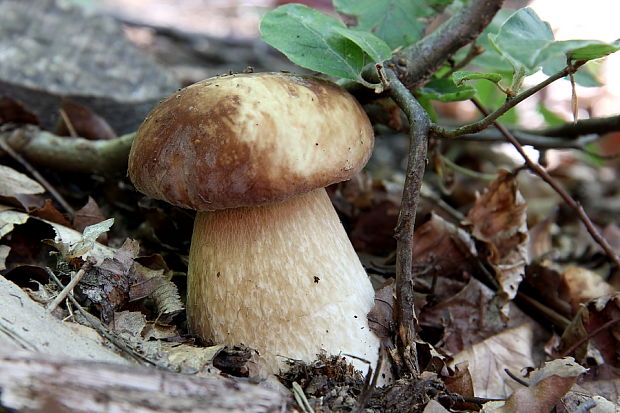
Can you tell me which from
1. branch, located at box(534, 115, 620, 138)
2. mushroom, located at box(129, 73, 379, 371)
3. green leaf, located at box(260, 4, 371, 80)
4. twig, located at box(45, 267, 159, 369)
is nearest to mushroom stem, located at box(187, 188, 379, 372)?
mushroom, located at box(129, 73, 379, 371)

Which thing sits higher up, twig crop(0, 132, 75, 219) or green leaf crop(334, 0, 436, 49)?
green leaf crop(334, 0, 436, 49)

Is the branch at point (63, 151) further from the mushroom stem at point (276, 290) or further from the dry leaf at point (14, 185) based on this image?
the mushroom stem at point (276, 290)

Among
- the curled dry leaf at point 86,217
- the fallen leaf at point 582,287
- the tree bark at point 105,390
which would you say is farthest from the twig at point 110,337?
the fallen leaf at point 582,287

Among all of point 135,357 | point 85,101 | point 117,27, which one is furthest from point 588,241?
point 117,27

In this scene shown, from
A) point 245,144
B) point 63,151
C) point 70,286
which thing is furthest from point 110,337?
point 63,151

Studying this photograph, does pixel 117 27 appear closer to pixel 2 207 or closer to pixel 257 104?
pixel 2 207

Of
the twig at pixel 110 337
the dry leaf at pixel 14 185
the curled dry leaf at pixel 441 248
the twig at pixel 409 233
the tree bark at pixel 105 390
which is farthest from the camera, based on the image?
the curled dry leaf at pixel 441 248

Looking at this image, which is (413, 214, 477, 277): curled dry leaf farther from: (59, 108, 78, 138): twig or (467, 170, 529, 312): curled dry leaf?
(59, 108, 78, 138): twig
